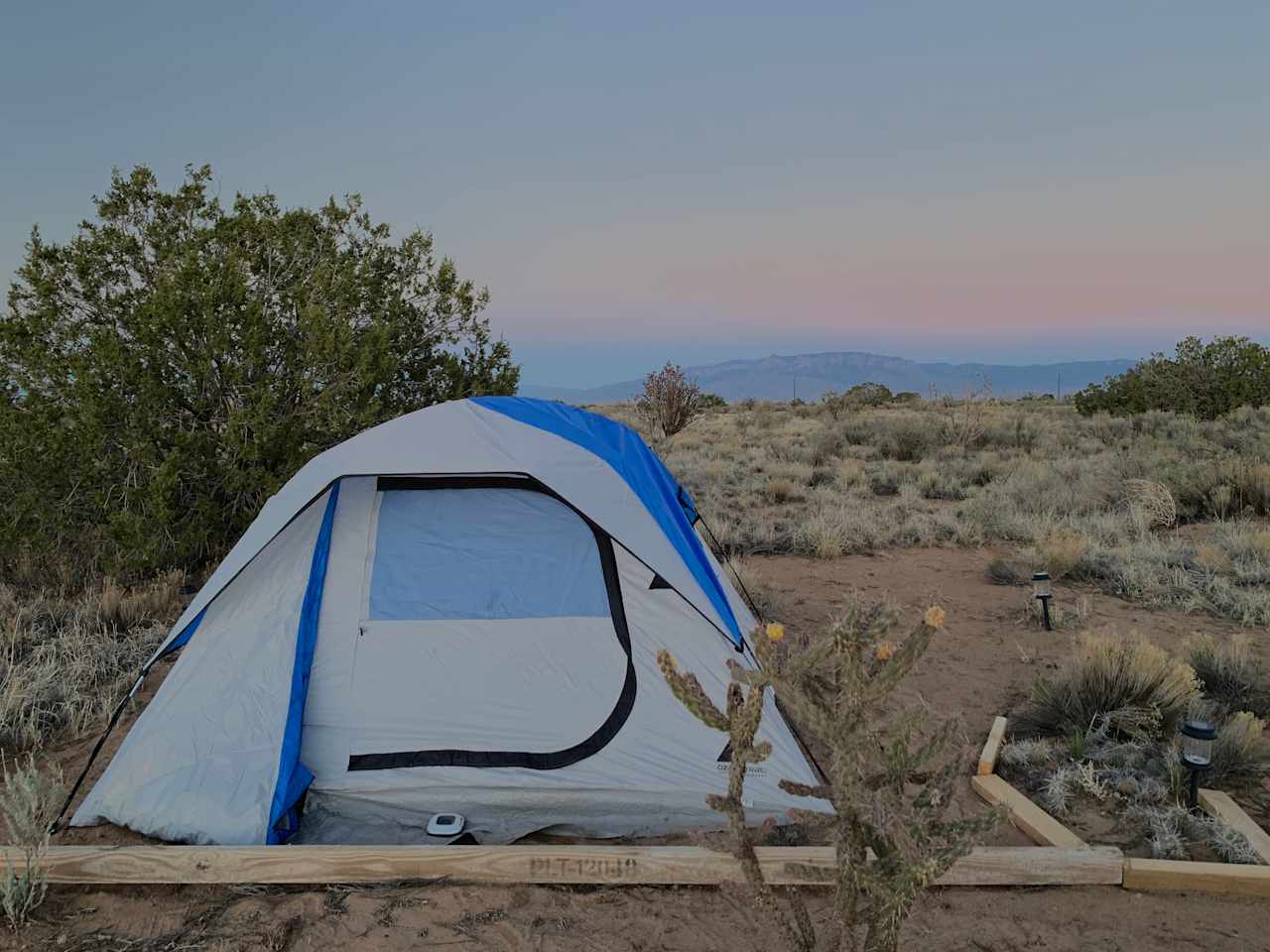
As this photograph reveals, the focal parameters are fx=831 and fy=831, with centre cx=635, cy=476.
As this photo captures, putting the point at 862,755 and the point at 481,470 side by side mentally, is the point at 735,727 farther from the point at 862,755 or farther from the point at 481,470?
the point at 481,470

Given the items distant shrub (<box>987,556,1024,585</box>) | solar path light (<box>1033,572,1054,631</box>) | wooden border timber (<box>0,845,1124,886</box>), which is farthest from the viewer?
distant shrub (<box>987,556,1024,585</box>)

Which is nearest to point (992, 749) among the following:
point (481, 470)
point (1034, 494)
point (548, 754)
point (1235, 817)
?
point (1235, 817)

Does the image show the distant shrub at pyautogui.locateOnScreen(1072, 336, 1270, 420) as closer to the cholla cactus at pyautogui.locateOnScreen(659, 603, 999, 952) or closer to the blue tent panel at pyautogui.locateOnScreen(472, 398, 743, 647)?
the blue tent panel at pyautogui.locateOnScreen(472, 398, 743, 647)

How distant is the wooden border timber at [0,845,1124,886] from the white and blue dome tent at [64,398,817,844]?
27 cm

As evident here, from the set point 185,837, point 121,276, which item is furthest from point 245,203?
point 185,837

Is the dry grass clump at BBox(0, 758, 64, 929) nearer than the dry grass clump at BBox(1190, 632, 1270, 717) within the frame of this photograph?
Yes

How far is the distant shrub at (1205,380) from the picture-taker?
61.6 feet

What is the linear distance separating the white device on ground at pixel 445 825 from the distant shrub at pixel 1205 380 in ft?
66.1

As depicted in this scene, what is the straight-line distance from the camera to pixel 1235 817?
3.68 metres

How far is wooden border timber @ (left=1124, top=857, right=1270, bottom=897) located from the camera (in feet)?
10.7

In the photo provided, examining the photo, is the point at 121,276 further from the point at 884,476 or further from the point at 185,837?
the point at 884,476

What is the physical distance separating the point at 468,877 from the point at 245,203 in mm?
7711

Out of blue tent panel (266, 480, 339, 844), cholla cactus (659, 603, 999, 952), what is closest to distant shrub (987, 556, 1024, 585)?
blue tent panel (266, 480, 339, 844)

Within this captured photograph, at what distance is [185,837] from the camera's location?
3516 millimetres
